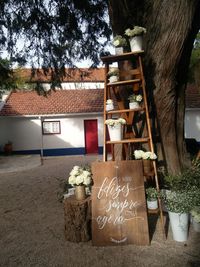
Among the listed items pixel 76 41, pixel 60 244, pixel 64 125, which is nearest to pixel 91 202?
pixel 60 244

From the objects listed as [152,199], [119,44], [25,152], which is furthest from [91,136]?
[152,199]

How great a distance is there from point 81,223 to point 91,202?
1.02 ft

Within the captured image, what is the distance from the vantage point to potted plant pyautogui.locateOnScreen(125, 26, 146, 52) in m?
4.43

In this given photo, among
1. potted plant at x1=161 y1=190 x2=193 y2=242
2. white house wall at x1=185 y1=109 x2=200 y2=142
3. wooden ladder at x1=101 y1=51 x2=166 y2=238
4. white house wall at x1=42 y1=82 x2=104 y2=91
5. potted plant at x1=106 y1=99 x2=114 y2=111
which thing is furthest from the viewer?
white house wall at x1=42 y1=82 x2=104 y2=91

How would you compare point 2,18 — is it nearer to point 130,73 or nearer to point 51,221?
point 130,73

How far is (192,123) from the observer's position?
15.3m

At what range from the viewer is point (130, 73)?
4617 millimetres

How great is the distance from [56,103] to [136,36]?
12404mm

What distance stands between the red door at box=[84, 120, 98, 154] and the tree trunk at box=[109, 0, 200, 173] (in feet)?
34.2

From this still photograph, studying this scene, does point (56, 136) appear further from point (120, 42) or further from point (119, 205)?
point (119, 205)

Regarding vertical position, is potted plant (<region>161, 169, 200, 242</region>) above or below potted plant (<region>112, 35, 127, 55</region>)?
below

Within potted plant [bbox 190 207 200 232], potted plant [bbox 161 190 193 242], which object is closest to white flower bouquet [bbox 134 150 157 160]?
potted plant [bbox 161 190 193 242]

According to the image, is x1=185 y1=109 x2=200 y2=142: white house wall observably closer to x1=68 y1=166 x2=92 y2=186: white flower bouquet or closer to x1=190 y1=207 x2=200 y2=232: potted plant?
x1=190 y1=207 x2=200 y2=232: potted plant

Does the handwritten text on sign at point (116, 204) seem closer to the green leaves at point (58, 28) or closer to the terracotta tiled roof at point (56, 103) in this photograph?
the green leaves at point (58, 28)
